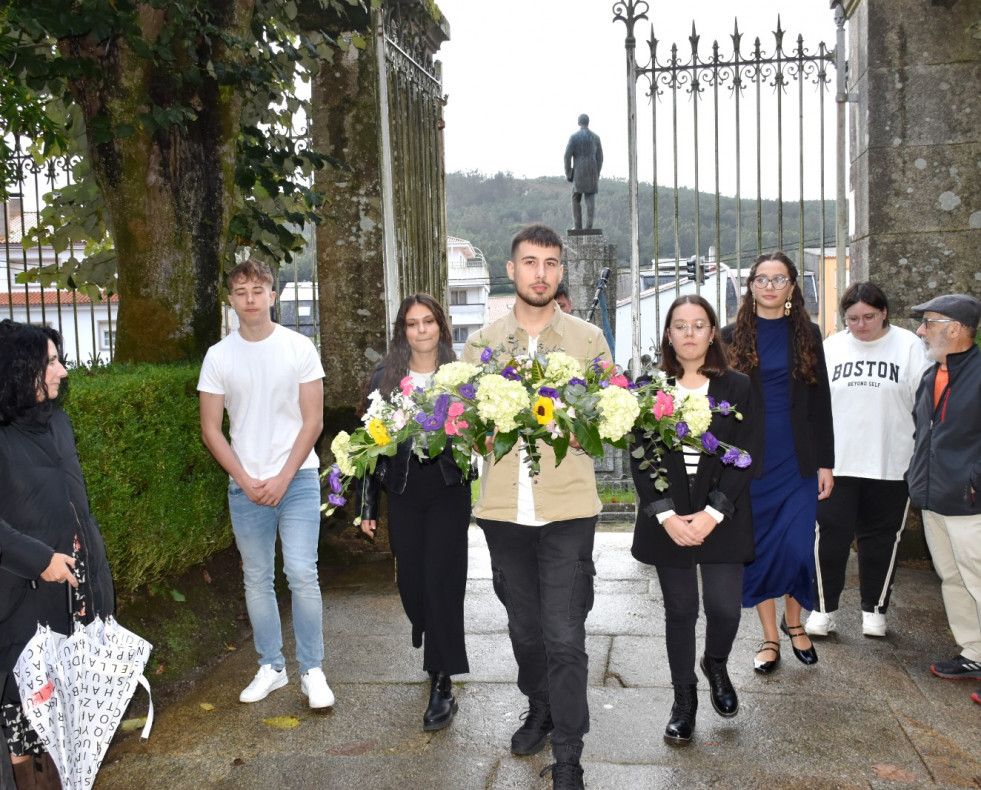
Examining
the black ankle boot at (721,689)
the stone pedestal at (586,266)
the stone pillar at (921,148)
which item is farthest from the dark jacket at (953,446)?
the stone pedestal at (586,266)

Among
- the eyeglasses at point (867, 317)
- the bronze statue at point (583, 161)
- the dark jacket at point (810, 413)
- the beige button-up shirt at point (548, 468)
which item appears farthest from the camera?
the bronze statue at point (583, 161)

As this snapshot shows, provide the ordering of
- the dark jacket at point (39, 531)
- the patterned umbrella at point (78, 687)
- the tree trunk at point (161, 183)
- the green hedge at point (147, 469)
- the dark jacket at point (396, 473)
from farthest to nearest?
the tree trunk at point (161, 183) → the green hedge at point (147, 469) → the dark jacket at point (396, 473) → the dark jacket at point (39, 531) → the patterned umbrella at point (78, 687)

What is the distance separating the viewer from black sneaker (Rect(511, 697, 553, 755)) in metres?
3.94

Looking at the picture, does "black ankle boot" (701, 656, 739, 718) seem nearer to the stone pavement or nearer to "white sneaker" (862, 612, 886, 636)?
the stone pavement

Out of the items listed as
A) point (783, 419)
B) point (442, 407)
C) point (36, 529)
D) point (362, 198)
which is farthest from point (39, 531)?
point (362, 198)

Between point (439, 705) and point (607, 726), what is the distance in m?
0.72

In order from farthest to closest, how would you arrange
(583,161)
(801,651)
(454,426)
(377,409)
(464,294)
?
(464,294) → (583,161) → (801,651) → (377,409) → (454,426)

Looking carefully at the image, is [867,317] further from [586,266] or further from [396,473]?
[586,266]

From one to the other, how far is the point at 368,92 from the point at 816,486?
12.7 ft

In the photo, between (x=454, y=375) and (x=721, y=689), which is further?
(x=721, y=689)

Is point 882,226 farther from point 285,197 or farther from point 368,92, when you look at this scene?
point 285,197

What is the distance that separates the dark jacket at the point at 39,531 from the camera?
3.20 metres

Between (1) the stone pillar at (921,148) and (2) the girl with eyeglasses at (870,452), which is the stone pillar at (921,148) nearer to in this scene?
(1) the stone pillar at (921,148)

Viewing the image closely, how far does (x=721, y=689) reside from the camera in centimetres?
419
